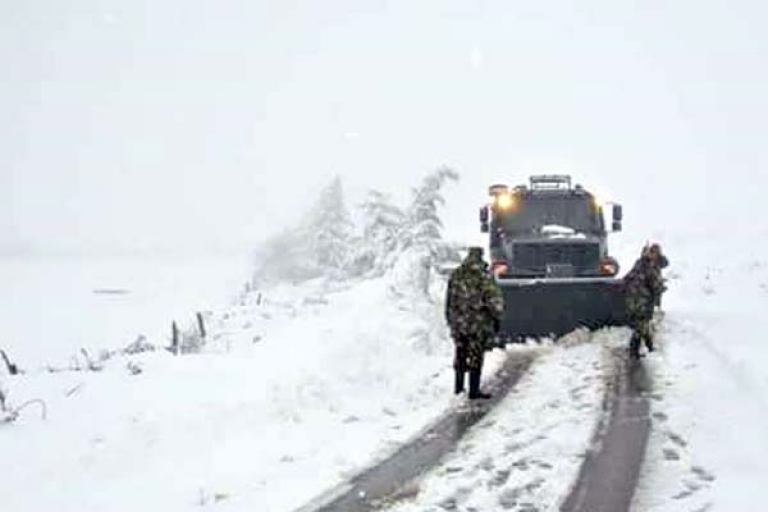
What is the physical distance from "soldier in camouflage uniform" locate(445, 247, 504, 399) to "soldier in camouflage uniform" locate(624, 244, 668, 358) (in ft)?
9.81

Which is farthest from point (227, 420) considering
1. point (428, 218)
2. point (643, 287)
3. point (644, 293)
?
point (428, 218)

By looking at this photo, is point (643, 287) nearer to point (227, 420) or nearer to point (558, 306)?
point (558, 306)

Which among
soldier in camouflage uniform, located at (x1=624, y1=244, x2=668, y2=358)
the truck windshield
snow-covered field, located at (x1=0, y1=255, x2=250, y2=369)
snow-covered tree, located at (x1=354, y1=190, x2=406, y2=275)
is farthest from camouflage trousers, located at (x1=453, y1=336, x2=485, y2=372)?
snow-covered tree, located at (x1=354, y1=190, x2=406, y2=275)

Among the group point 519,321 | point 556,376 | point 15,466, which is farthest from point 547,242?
point 15,466

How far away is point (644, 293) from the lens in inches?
709

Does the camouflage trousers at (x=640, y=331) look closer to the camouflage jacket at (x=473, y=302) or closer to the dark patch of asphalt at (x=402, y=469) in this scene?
the camouflage jacket at (x=473, y=302)

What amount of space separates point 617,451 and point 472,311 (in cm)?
463

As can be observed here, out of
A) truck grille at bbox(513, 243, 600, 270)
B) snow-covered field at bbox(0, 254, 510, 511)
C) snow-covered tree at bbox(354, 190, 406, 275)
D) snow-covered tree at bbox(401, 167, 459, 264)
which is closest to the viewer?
snow-covered field at bbox(0, 254, 510, 511)

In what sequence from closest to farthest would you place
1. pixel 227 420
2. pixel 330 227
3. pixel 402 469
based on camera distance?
pixel 402 469
pixel 227 420
pixel 330 227

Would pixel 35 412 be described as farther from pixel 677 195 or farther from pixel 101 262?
pixel 677 195

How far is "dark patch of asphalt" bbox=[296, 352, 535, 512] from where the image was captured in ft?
32.0

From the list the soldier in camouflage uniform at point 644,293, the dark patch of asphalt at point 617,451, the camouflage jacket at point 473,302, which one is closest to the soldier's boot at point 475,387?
the camouflage jacket at point 473,302

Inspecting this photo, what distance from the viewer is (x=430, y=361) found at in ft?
58.3

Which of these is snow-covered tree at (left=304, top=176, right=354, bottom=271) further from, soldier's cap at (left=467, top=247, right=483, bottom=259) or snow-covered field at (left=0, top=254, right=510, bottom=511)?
soldier's cap at (left=467, top=247, right=483, bottom=259)
